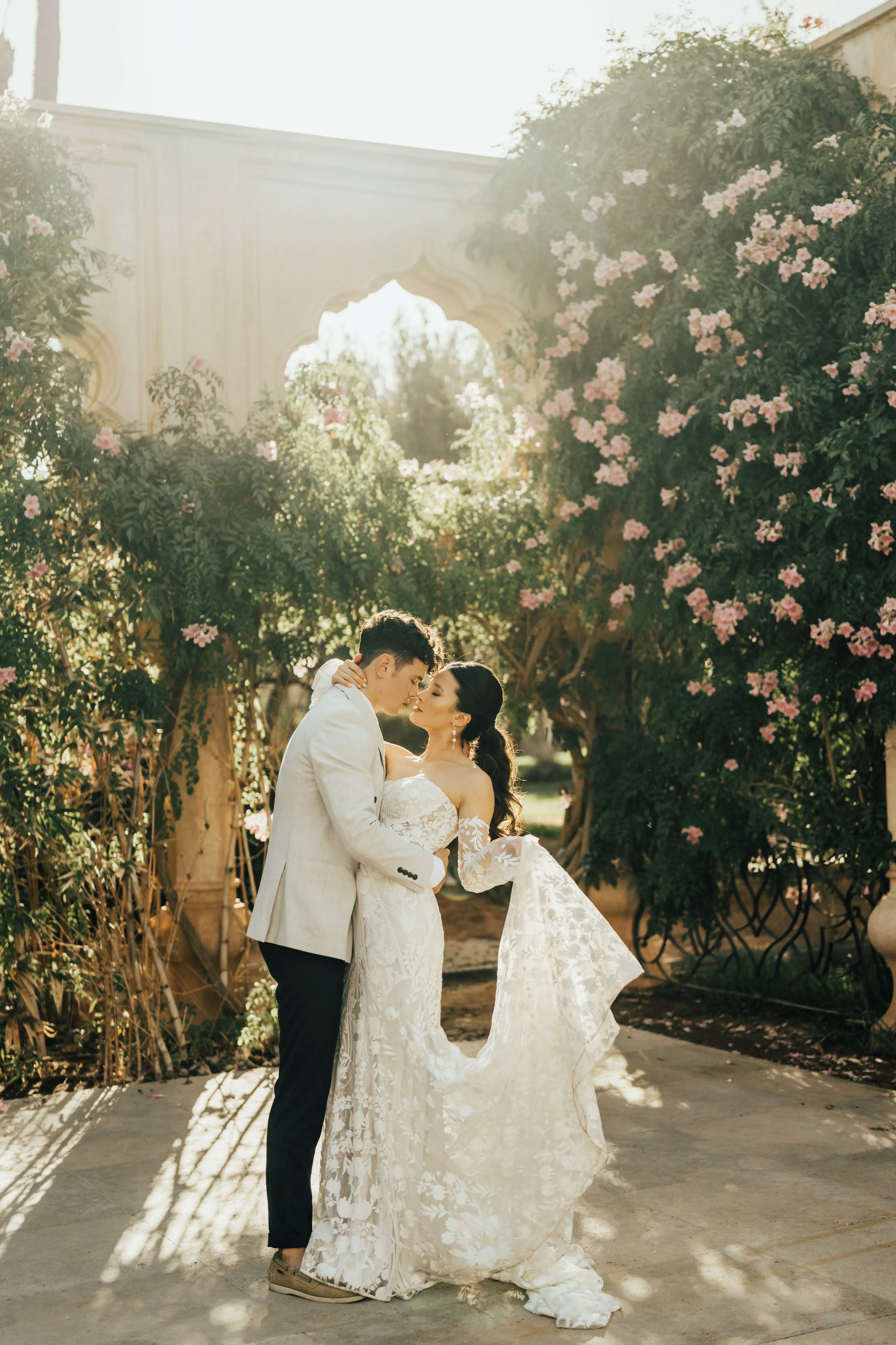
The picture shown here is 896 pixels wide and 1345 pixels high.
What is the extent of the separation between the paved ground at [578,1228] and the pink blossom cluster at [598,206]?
13.3 ft

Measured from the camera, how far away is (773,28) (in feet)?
21.7

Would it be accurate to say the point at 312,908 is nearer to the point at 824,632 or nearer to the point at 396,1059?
the point at 396,1059

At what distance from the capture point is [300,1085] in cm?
339

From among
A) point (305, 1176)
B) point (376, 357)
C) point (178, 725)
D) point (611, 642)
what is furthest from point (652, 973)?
point (376, 357)

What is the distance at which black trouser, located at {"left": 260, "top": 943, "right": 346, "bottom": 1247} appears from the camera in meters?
3.38

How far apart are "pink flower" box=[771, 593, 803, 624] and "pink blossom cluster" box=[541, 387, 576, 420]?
1.73 meters

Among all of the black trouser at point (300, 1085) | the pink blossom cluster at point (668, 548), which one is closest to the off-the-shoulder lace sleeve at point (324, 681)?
the black trouser at point (300, 1085)

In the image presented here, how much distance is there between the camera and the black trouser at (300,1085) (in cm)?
338

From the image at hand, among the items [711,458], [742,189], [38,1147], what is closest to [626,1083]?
[38,1147]

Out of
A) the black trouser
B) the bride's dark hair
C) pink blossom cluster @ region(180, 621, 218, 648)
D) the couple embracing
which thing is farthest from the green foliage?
the black trouser

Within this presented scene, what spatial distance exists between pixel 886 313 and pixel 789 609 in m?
1.21

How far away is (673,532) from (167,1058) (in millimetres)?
3223

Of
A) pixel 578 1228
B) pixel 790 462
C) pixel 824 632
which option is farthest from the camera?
pixel 790 462

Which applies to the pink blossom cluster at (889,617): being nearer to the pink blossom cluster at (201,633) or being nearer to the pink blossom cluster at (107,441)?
the pink blossom cluster at (201,633)
